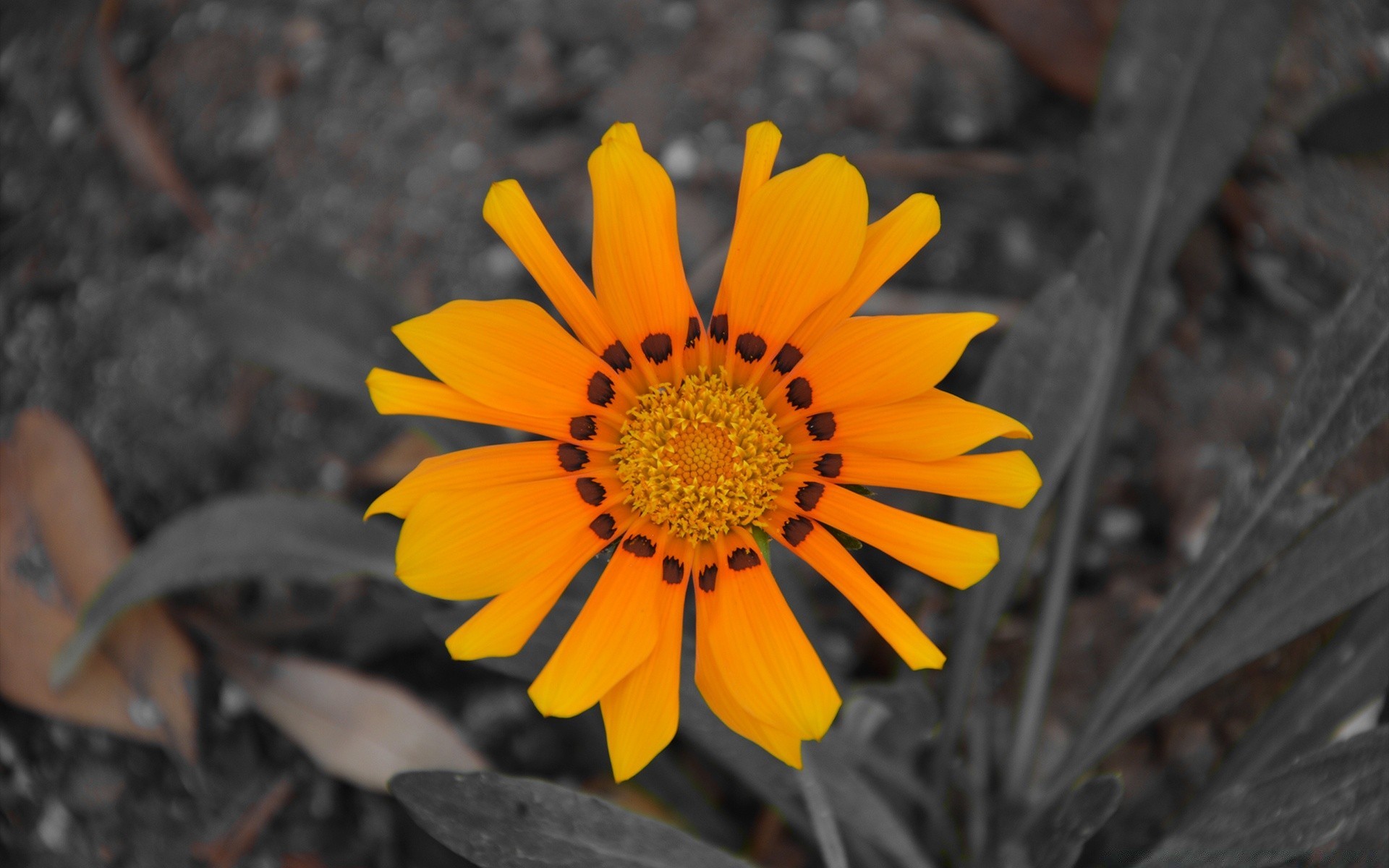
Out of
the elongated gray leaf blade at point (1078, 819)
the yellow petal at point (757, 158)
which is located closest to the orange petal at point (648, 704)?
the yellow petal at point (757, 158)

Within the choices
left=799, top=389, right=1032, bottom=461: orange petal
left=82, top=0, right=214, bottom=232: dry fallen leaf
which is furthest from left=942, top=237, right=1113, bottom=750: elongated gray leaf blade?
left=82, top=0, right=214, bottom=232: dry fallen leaf

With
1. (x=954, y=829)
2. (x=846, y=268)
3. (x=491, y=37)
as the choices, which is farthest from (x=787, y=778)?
(x=491, y=37)

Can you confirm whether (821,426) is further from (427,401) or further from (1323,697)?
(1323,697)

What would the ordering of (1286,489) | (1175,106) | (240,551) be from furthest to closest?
1. (1175,106)
2. (240,551)
3. (1286,489)

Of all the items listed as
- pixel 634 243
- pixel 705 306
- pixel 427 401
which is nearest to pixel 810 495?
pixel 634 243

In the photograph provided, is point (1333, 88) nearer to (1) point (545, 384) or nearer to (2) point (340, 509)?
(1) point (545, 384)

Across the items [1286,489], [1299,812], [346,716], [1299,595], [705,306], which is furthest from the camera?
[705,306]

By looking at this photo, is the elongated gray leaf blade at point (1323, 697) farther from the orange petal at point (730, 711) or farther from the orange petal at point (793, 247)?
the orange petal at point (793, 247)
